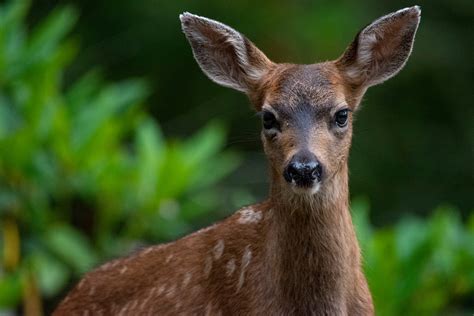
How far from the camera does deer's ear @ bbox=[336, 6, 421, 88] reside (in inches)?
386

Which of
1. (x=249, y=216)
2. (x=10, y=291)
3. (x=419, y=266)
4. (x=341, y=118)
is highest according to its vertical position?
(x=341, y=118)

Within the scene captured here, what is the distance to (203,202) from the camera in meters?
13.7

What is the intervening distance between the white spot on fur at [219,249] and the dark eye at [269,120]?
803 mm

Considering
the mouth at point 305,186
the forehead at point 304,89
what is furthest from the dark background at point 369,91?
the mouth at point 305,186

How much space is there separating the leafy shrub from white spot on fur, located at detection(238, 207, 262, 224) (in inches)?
126

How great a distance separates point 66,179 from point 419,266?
2.77 m


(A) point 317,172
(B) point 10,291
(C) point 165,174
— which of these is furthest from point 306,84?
(C) point 165,174

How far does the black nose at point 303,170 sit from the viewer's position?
8.99 m

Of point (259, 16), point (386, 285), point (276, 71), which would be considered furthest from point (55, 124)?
point (259, 16)

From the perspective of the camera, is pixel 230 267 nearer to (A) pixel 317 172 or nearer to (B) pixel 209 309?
(B) pixel 209 309

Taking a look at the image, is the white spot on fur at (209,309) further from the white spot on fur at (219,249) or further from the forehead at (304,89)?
the forehead at (304,89)

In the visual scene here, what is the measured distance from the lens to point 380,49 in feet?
32.9

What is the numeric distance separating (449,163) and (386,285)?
7.74m

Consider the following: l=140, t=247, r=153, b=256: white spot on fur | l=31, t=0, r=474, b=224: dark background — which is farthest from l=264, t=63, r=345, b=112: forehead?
l=31, t=0, r=474, b=224: dark background
